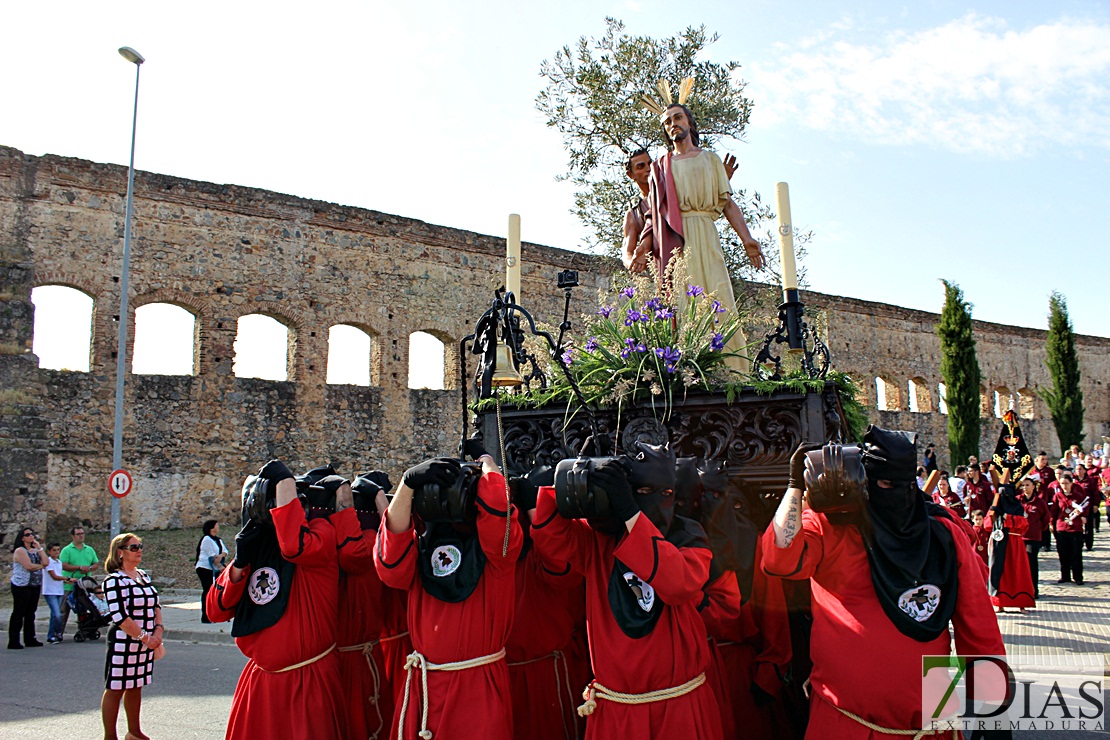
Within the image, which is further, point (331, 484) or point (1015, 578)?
point (1015, 578)

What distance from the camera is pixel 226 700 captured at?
714 cm

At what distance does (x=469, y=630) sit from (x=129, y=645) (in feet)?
11.1

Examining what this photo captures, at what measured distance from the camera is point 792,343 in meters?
4.62

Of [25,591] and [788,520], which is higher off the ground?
[788,520]

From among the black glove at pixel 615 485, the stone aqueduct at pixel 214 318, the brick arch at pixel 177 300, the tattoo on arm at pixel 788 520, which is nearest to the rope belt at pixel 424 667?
the black glove at pixel 615 485

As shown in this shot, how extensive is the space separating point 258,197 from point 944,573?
18.7m

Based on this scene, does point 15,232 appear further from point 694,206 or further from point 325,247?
point 694,206

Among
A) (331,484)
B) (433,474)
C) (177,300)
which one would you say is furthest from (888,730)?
(177,300)

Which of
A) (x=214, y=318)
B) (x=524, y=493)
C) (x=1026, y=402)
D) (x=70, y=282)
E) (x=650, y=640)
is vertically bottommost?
(x=650, y=640)

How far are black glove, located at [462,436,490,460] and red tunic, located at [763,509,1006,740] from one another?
1.62 m

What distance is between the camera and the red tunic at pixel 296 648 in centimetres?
391

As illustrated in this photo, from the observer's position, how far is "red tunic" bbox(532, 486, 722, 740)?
3229mm

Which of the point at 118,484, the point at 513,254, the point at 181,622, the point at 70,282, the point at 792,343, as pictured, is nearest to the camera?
the point at 792,343

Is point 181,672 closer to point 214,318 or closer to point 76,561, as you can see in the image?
point 76,561
